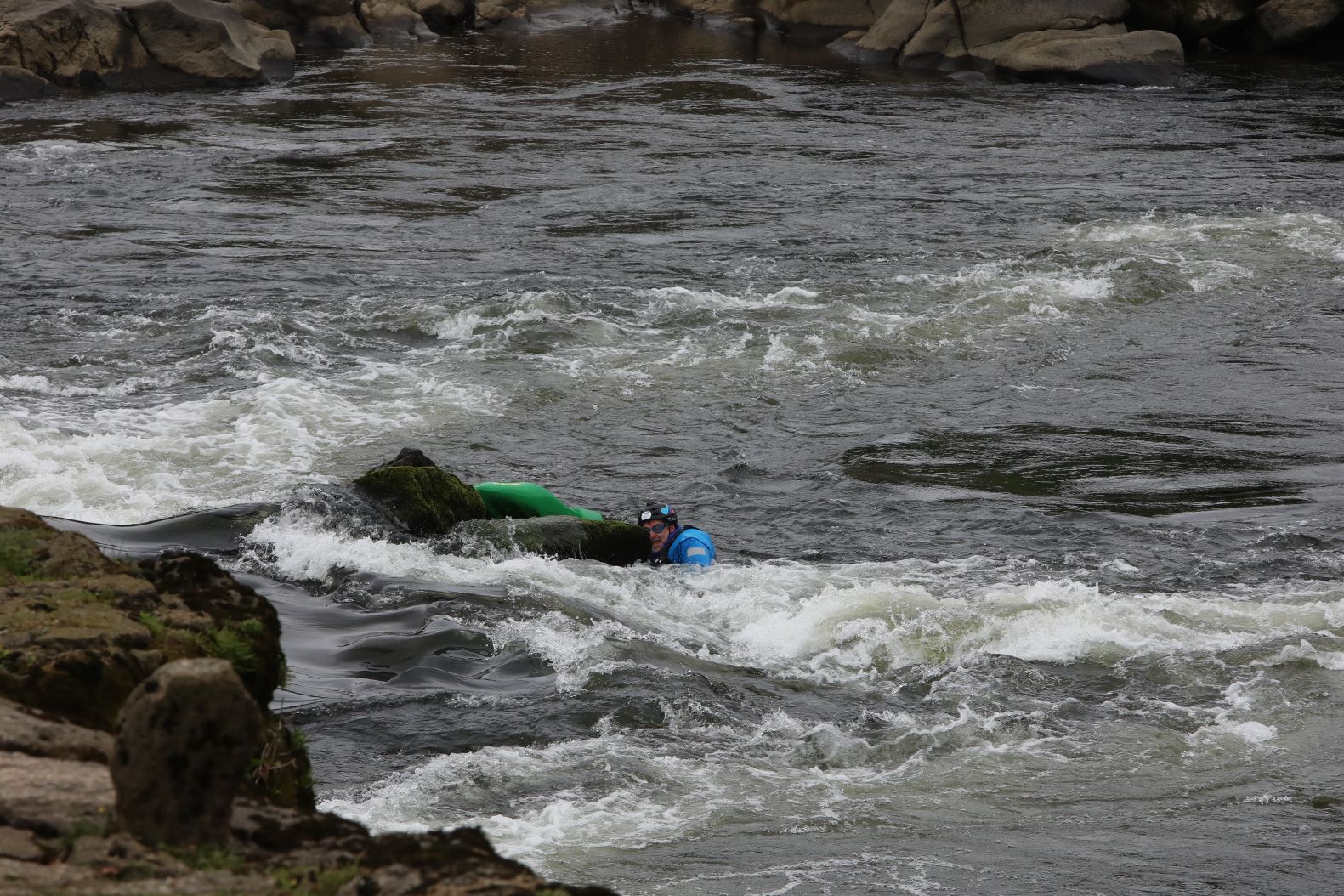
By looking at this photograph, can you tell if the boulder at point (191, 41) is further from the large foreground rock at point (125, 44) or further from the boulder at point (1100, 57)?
the boulder at point (1100, 57)

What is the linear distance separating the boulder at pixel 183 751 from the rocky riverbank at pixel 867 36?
87.1 ft

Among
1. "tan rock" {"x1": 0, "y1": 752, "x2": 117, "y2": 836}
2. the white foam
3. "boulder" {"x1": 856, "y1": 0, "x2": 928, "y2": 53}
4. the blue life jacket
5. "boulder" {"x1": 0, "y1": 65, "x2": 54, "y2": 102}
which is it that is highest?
"boulder" {"x1": 856, "y1": 0, "x2": 928, "y2": 53}

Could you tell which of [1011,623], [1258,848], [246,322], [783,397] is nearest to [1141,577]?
[1011,623]

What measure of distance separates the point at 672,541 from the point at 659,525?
0.48 feet

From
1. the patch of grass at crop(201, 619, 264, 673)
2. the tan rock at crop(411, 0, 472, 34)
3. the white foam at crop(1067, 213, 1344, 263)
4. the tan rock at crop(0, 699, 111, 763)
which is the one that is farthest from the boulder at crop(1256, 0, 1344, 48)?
the tan rock at crop(0, 699, 111, 763)

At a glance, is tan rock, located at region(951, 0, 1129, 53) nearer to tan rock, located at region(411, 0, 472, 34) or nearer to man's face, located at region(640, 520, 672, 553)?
tan rock, located at region(411, 0, 472, 34)

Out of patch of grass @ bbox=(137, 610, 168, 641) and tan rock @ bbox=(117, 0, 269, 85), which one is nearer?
patch of grass @ bbox=(137, 610, 168, 641)

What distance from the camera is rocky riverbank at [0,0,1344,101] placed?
27.5 m

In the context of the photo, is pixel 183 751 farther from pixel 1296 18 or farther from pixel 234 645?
pixel 1296 18

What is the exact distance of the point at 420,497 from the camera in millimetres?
9461

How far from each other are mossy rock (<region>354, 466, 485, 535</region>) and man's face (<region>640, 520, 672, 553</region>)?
115 cm

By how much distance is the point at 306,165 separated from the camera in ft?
70.6

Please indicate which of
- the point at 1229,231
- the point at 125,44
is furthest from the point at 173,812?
the point at 125,44

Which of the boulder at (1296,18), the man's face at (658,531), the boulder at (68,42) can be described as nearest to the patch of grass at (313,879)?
the man's face at (658,531)
